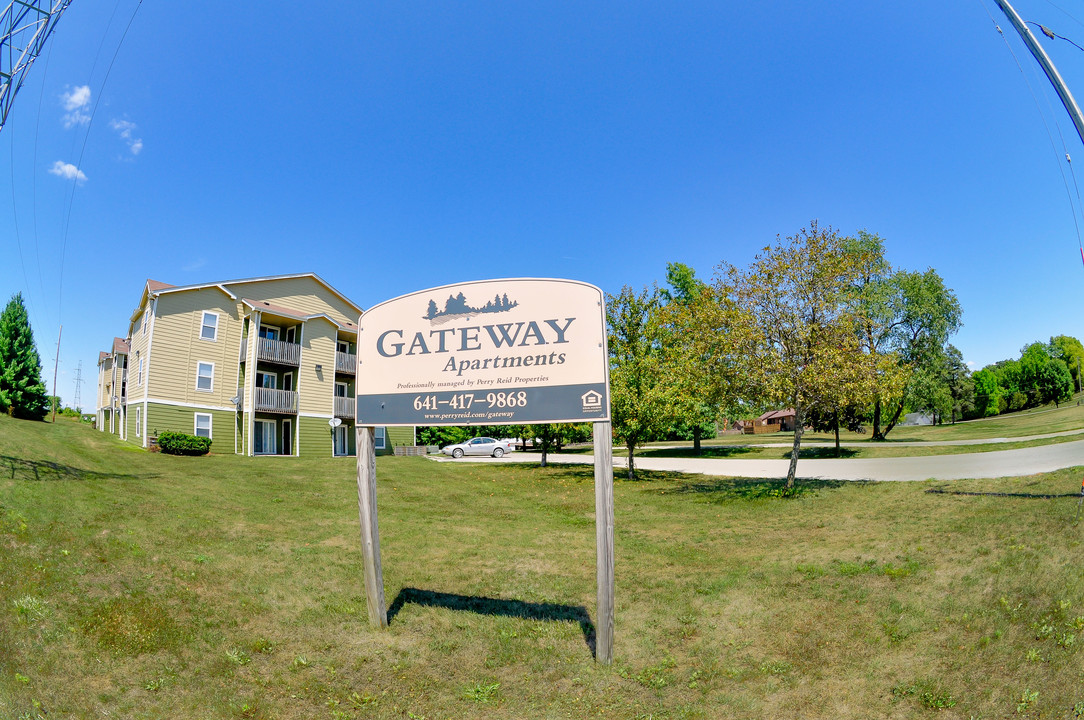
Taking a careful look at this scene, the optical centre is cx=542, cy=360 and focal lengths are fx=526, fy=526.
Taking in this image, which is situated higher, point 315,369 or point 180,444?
point 315,369

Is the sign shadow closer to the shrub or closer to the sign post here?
the sign post

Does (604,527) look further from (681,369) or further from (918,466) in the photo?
(918,466)

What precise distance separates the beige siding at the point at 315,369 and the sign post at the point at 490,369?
88.3ft

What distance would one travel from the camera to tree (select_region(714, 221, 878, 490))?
1612 centimetres

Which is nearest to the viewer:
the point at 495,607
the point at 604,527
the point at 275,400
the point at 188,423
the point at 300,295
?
the point at 604,527

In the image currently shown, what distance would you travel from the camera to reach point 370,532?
659 cm

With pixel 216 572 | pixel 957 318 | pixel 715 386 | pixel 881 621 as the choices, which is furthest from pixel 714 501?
pixel 957 318

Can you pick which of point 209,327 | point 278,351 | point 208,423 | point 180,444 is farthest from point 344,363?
point 180,444

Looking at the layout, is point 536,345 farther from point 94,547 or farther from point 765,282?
point 765,282

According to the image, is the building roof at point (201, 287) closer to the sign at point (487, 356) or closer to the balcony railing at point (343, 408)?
the balcony railing at point (343, 408)

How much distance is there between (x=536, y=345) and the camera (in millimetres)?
→ 6121

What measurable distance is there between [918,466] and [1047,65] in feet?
56.0

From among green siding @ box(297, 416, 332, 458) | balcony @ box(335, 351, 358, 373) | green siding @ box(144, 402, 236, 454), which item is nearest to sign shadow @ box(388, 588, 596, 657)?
green siding @ box(144, 402, 236, 454)

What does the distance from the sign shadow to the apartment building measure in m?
24.7
